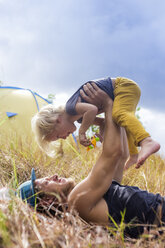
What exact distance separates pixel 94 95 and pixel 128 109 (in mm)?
398

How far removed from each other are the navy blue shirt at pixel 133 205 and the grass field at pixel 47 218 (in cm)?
14

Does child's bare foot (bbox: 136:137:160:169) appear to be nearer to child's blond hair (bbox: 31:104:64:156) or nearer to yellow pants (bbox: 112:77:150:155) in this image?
yellow pants (bbox: 112:77:150:155)

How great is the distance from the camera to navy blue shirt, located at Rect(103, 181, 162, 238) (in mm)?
Result: 2059

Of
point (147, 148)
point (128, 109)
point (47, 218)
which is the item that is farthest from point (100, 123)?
point (47, 218)

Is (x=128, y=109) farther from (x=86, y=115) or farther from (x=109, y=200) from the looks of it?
(x=109, y=200)

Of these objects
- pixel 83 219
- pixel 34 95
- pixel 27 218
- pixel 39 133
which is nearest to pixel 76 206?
pixel 83 219

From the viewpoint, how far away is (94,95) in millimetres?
2543

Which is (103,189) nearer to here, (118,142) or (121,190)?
(121,190)

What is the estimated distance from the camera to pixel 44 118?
110 inches

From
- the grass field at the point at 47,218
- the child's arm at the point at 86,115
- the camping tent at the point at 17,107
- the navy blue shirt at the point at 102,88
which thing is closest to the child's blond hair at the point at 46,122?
the navy blue shirt at the point at 102,88

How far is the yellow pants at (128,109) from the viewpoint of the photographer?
214 cm

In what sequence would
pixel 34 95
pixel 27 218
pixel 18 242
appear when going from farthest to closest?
1. pixel 34 95
2. pixel 27 218
3. pixel 18 242

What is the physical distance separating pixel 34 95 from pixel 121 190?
199 inches

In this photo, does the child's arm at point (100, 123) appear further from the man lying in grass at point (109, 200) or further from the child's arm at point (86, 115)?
the man lying in grass at point (109, 200)
